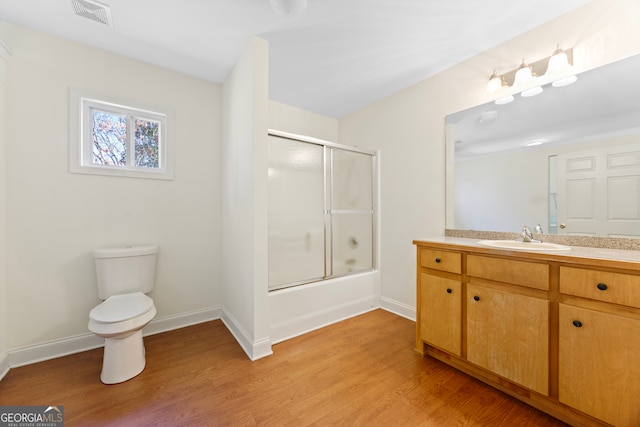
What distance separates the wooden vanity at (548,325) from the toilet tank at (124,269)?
2.31 metres

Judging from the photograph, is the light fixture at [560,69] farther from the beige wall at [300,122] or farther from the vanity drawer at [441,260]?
the beige wall at [300,122]

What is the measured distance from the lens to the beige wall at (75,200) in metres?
1.75

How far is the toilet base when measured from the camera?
1563 millimetres

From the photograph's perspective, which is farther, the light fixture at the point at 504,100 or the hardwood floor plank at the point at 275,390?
the light fixture at the point at 504,100

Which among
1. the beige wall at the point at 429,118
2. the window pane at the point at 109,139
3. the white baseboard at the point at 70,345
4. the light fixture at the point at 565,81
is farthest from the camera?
the window pane at the point at 109,139

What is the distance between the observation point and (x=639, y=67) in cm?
140

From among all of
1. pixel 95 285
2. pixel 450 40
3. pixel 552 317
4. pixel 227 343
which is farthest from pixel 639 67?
pixel 95 285

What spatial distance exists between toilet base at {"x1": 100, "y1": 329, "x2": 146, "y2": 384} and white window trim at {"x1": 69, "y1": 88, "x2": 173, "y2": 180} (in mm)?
1314

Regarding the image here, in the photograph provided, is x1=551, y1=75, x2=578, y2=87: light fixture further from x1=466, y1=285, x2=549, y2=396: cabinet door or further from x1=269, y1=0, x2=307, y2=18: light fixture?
x1=269, y1=0, x2=307, y2=18: light fixture

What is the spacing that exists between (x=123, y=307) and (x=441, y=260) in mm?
2250

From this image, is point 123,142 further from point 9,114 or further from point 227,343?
point 227,343

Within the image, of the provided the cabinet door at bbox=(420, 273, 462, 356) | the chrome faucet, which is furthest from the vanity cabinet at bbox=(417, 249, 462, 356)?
the chrome faucet

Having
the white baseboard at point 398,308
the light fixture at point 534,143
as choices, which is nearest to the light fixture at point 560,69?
the light fixture at point 534,143

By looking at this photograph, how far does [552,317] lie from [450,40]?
1.97 meters
